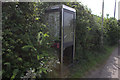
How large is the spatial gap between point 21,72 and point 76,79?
182 centimetres

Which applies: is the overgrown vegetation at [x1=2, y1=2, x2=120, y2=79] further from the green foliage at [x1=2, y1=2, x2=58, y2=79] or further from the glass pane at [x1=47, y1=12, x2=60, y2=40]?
the glass pane at [x1=47, y1=12, x2=60, y2=40]

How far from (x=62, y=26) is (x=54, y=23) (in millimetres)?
282

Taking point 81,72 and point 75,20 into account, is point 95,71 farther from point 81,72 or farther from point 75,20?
point 75,20

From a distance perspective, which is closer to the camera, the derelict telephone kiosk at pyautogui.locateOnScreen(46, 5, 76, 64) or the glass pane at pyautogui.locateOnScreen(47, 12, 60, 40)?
the glass pane at pyautogui.locateOnScreen(47, 12, 60, 40)

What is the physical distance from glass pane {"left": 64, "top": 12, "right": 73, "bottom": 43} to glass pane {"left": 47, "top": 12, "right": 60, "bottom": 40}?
391 mm

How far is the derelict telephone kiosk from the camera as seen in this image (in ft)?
9.76

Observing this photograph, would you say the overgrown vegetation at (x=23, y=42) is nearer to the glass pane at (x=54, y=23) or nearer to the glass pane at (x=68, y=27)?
the glass pane at (x=54, y=23)

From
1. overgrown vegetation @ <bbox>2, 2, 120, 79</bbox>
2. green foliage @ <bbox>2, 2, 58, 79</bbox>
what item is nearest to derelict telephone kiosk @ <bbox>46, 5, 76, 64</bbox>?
overgrown vegetation @ <bbox>2, 2, 120, 79</bbox>

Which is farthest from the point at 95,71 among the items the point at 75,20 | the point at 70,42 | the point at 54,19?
the point at 54,19

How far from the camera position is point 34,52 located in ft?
7.16

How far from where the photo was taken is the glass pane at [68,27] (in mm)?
3536

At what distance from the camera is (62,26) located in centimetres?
317

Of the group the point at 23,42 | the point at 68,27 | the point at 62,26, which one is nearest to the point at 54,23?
the point at 62,26

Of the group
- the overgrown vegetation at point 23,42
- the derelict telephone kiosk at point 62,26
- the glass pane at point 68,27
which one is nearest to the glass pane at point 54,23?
the derelict telephone kiosk at point 62,26
